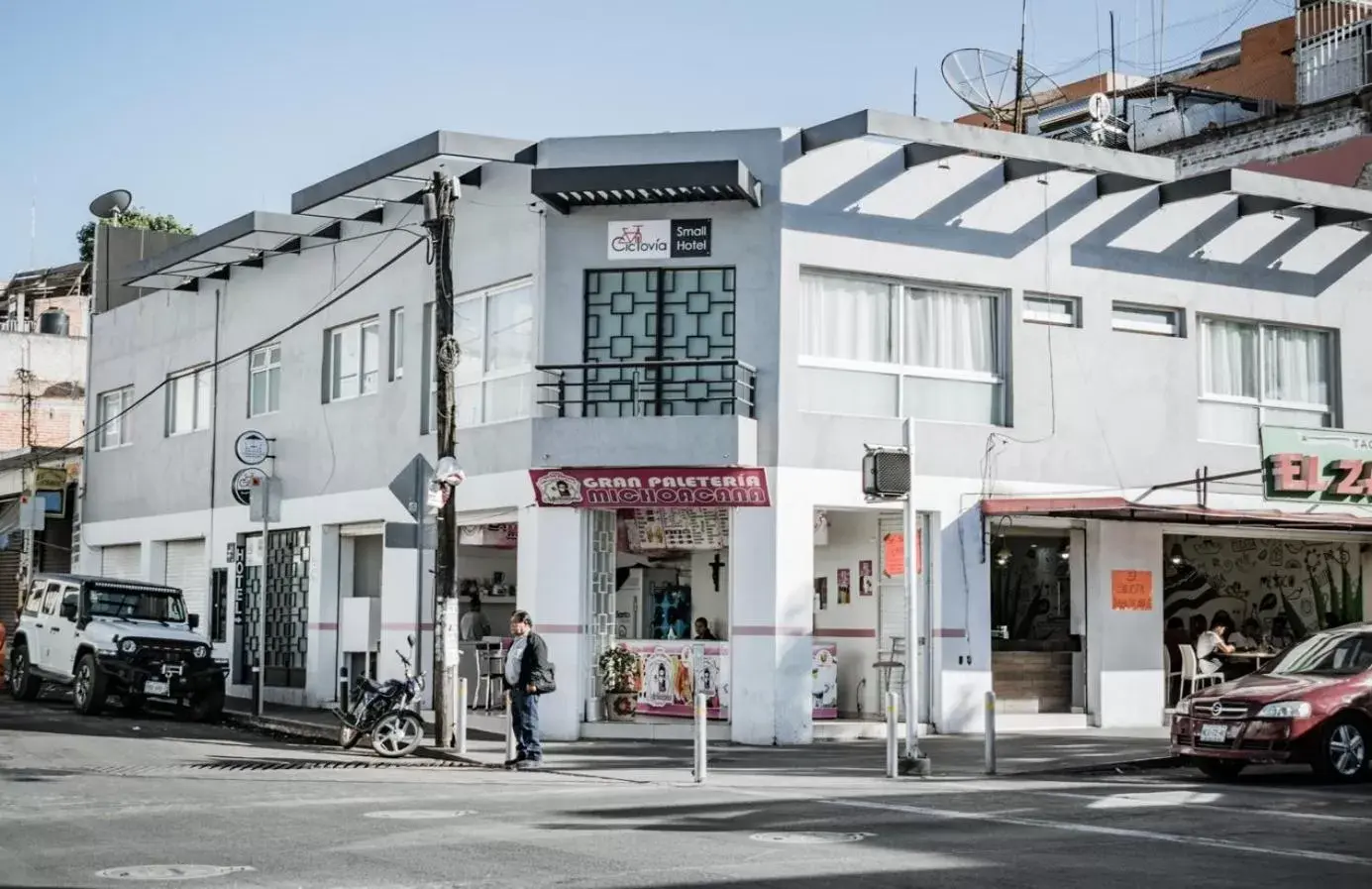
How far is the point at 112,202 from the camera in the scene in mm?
38438

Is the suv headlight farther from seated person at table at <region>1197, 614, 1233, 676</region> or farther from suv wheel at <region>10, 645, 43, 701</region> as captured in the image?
suv wheel at <region>10, 645, 43, 701</region>

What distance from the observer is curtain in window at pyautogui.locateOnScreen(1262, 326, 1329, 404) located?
2525cm

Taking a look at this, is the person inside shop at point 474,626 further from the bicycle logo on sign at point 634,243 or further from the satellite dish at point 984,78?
the satellite dish at point 984,78

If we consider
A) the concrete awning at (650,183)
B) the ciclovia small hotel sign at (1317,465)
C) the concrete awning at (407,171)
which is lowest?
the ciclovia small hotel sign at (1317,465)

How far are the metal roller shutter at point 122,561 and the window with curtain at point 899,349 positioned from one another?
17375 mm

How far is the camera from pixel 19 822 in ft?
38.0

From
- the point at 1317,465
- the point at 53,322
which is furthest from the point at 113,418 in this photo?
the point at 1317,465

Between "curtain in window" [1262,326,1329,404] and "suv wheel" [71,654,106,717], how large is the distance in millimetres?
17699

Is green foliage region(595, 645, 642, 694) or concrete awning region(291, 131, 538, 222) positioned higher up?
concrete awning region(291, 131, 538, 222)

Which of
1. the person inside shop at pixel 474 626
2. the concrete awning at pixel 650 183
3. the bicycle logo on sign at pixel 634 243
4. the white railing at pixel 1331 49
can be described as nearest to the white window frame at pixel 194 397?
the person inside shop at pixel 474 626

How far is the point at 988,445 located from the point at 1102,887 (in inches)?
541

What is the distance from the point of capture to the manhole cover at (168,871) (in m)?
9.30

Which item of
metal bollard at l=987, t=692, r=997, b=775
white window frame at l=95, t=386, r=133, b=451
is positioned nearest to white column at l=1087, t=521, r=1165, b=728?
metal bollard at l=987, t=692, r=997, b=775

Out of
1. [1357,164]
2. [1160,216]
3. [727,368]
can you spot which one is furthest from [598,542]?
[1357,164]
